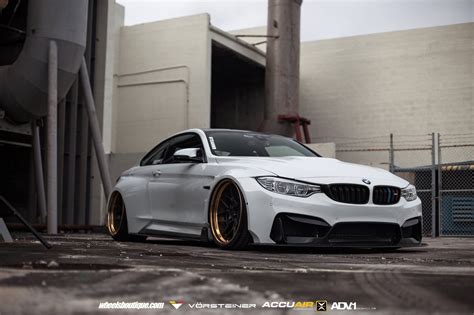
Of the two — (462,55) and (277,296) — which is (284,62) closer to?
(462,55)

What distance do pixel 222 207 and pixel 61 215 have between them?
24.9 feet

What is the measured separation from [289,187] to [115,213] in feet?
11.1

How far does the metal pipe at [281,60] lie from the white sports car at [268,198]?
18258 mm

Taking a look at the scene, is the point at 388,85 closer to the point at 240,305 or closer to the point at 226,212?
the point at 226,212

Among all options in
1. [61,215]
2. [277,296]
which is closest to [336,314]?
[277,296]

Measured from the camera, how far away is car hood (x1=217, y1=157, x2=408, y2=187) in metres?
6.27

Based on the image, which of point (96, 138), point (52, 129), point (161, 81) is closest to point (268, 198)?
point (52, 129)

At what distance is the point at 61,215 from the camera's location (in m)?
13.5

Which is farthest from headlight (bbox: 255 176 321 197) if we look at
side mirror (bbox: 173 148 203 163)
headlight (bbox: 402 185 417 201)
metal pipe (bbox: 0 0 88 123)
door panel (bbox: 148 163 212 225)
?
metal pipe (bbox: 0 0 88 123)

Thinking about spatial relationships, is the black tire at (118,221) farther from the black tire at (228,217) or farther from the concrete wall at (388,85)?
the concrete wall at (388,85)

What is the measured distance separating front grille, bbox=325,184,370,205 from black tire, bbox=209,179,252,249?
0.79 m

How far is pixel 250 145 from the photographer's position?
7465 millimetres

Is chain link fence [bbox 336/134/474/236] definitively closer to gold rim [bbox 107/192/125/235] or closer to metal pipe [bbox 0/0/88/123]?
metal pipe [bbox 0/0/88/123]

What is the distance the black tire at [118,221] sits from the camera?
8.55m
